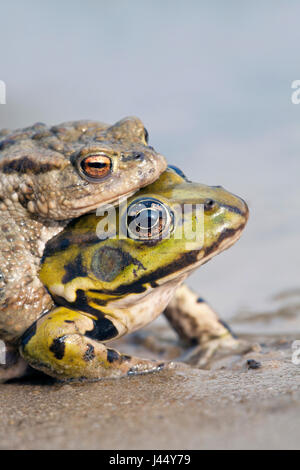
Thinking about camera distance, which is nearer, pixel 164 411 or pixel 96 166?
pixel 164 411

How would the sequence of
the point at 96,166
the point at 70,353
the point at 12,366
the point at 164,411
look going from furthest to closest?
the point at 12,366 < the point at 96,166 < the point at 70,353 < the point at 164,411

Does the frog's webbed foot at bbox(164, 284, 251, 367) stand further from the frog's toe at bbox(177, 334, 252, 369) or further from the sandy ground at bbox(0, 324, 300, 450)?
the sandy ground at bbox(0, 324, 300, 450)

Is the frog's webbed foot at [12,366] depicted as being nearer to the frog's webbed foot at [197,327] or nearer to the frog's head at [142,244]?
the frog's head at [142,244]

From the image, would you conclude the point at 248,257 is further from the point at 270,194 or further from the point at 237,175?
the point at 237,175

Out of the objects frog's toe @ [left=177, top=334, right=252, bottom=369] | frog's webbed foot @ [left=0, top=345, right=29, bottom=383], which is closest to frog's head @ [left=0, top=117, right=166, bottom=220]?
frog's webbed foot @ [left=0, top=345, right=29, bottom=383]

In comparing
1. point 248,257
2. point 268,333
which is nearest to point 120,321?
point 268,333

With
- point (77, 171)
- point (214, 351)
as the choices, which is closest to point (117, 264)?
point (77, 171)

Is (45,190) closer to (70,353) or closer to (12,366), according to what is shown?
(70,353)
